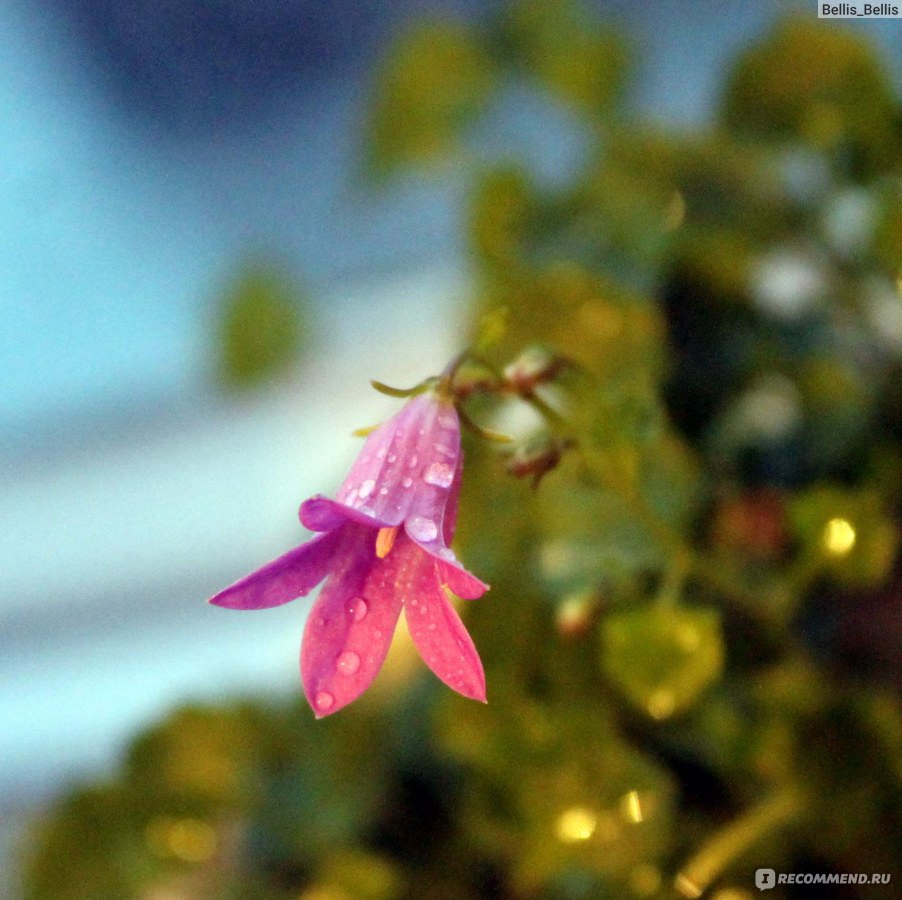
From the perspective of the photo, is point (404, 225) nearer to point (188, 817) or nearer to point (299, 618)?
point (299, 618)

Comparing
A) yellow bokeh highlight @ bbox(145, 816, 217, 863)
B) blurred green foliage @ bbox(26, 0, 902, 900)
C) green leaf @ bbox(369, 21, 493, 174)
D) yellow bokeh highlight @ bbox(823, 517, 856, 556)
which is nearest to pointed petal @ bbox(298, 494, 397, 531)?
blurred green foliage @ bbox(26, 0, 902, 900)

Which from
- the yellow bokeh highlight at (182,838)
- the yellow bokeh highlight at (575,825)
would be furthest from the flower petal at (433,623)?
the yellow bokeh highlight at (182,838)

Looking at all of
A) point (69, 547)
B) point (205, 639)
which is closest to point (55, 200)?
point (69, 547)

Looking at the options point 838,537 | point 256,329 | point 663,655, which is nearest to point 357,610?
point 663,655

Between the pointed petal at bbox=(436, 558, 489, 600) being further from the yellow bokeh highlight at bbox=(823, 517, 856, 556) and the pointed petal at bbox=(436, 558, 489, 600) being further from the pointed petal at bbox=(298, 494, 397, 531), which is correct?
the yellow bokeh highlight at bbox=(823, 517, 856, 556)

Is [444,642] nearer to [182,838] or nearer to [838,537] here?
[838,537]

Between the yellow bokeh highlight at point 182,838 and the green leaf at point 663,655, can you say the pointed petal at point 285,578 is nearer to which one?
the green leaf at point 663,655
